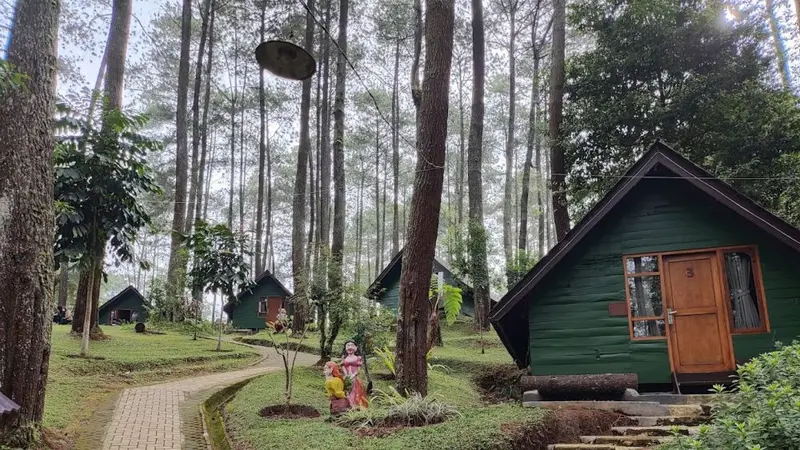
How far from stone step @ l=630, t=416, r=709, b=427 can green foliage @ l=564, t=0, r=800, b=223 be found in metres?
7.76

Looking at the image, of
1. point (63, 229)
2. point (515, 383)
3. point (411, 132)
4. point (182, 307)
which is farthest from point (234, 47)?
point (515, 383)

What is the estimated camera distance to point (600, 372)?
364 inches

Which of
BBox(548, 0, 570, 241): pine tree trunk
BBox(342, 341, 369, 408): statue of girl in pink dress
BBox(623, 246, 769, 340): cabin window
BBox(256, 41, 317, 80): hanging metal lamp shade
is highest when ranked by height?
BBox(548, 0, 570, 241): pine tree trunk

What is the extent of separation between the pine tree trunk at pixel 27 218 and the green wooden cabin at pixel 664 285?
22.5 ft

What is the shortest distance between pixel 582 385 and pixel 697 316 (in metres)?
2.33

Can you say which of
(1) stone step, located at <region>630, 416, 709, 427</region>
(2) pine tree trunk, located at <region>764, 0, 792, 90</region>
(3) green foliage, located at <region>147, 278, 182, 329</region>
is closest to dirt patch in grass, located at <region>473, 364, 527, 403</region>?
(1) stone step, located at <region>630, 416, 709, 427</region>

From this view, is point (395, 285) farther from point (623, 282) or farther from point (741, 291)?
point (741, 291)

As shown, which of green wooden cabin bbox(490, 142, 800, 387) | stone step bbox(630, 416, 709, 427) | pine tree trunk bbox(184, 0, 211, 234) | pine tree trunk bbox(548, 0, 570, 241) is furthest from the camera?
pine tree trunk bbox(184, 0, 211, 234)

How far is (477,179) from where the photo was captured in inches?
704

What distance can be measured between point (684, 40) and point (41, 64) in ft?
48.3

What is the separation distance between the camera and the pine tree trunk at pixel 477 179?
16641 millimetres

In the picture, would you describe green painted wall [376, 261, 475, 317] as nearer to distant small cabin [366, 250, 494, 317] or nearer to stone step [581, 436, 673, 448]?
distant small cabin [366, 250, 494, 317]

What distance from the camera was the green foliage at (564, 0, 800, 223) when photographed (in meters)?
12.9

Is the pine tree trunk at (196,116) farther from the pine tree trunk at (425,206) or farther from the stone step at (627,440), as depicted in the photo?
the stone step at (627,440)
